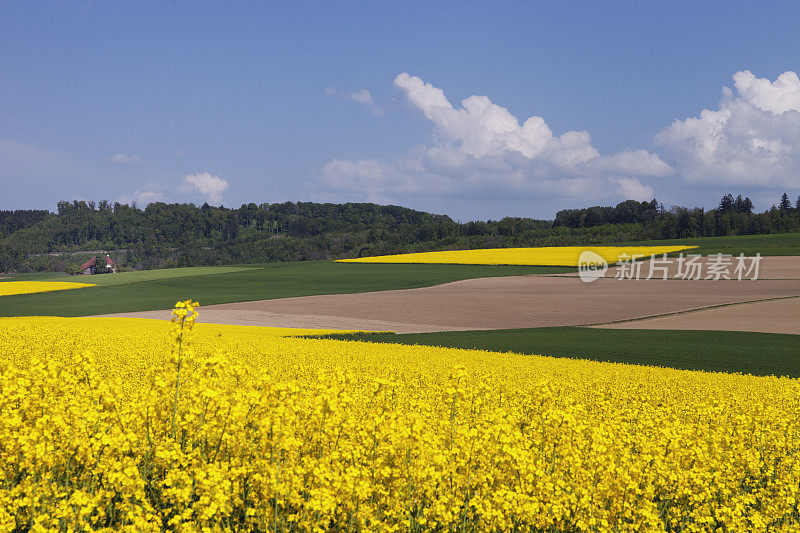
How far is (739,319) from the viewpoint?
3744cm

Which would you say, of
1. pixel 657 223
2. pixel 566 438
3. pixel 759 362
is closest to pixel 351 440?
pixel 566 438

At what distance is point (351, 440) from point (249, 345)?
639 inches

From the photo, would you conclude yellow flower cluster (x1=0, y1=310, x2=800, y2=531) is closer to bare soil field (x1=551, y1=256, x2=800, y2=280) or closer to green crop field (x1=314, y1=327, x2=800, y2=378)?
green crop field (x1=314, y1=327, x2=800, y2=378)

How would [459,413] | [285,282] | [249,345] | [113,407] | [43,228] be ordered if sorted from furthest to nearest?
1. [43,228]
2. [285,282]
3. [249,345]
4. [459,413]
5. [113,407]

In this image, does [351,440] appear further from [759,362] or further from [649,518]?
[759,362]

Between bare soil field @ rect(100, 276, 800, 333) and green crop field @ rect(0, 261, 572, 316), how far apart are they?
5014mm

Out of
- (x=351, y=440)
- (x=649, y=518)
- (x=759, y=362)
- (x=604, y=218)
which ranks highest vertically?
(x=604, y=218)

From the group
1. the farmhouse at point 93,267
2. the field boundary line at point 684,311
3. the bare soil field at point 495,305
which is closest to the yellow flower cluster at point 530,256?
the bare soil field at point 495,305

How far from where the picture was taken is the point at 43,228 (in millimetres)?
197375

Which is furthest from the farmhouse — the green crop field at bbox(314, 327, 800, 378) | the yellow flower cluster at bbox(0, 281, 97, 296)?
the green crop field at bbox(314, 327, 800, 378)

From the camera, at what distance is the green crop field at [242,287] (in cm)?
5334

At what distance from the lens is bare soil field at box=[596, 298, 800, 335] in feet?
114

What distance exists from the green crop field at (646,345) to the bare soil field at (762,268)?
95.8 ft

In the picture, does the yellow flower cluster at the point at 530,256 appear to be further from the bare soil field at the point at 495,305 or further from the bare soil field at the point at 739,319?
A: the bare soil field at the point at 739,319
